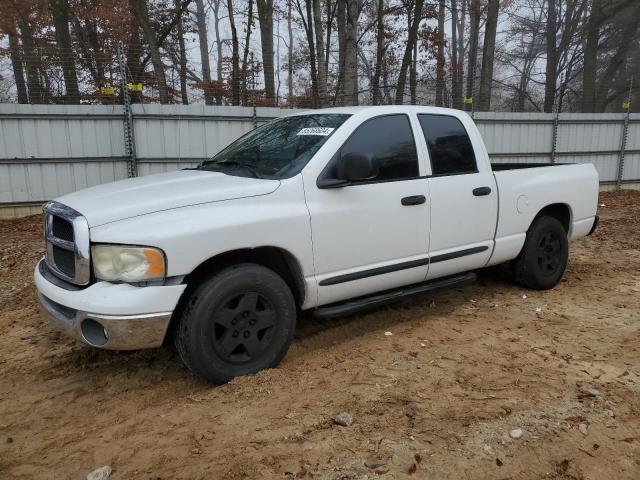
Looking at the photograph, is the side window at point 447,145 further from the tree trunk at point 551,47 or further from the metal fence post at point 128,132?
the tree trunk at point 551,47

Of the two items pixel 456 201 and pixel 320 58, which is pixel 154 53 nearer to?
pixel 320 58

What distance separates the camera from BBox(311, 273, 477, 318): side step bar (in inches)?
147

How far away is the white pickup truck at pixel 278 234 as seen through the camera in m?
2.96

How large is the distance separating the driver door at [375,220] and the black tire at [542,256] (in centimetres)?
153

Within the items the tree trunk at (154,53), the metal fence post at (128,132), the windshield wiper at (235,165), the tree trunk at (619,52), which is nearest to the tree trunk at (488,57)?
the tree trunk at (619,52)

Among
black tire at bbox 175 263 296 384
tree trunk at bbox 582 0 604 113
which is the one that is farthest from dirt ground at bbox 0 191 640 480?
tree trunk at bbox 582 0 604 113

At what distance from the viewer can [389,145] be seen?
13.4 feet

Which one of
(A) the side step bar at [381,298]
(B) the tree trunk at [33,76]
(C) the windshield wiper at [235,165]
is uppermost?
(B) the tree trunk at [33,76]

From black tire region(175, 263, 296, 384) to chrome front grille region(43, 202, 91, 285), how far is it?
66 centimetres

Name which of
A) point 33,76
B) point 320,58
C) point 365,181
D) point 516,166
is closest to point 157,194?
point 365,181

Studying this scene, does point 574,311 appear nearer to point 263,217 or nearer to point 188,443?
point 263,217

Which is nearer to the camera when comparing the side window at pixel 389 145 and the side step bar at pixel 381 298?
the side step bar at pixel 381 298

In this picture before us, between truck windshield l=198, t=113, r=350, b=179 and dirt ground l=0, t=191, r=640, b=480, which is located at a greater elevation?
truck windshield l=198, t=113, r=350, b=179

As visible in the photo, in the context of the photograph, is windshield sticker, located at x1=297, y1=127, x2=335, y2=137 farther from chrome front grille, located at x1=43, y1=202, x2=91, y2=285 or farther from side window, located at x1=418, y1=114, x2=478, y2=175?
chrome front grille, located at x1=43, y1=202, x2=91, y2=285
